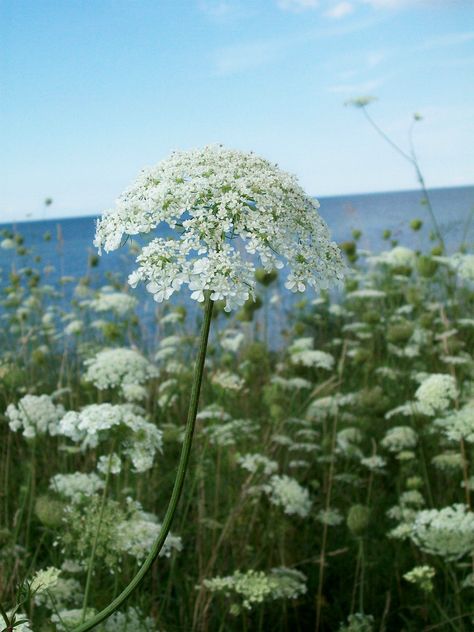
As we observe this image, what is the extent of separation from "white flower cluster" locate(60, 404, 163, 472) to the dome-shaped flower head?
0.62m

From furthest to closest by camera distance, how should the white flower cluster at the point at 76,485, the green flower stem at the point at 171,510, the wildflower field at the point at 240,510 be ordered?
the white flower cluster at the point at 76,485, the wildflower field at the point at 240,510, the green flower stem at the point at 171,510

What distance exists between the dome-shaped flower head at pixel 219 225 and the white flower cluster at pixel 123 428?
62 centimetres

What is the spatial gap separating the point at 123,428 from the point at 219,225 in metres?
0.89

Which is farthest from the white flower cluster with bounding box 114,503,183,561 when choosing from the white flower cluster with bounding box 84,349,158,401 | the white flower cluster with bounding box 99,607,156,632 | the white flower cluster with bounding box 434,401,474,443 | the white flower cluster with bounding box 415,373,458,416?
the white flower cluster with bounding box 415,373,458,416

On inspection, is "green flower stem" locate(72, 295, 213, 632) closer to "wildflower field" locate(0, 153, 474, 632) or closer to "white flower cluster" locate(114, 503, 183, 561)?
"wildflower field" locate(0, 153, 474, 632)

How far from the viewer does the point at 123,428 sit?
7.05 feet

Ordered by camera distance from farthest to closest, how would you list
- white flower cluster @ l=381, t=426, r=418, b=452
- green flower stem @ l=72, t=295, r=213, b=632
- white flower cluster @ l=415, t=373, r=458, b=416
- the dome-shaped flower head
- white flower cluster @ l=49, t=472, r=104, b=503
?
white flower cluster @ l=381, t=426, r=418, b=452 < white flower cluster @ l=415, t=373, r=458, b=416 < white flower cluster @ l=49, t=472, r=104, b=503 < the dome-shaped flower head < green flower stem @ l=72, t=295, r=213, b=632

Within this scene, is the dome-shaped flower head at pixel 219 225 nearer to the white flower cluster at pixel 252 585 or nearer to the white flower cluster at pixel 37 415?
the white flower cluster at pixel 252 585

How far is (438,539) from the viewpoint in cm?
242

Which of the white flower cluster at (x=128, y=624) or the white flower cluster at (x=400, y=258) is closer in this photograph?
the white flower cluster at (x=128, y=624)

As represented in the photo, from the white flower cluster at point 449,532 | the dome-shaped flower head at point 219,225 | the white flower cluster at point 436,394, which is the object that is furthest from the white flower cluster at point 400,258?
the dome-shaped flower head at point 219,225

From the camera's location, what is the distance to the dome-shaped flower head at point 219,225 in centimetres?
142

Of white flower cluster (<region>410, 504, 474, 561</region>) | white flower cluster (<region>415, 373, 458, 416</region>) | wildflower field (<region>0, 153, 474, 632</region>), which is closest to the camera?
wildflower field (<region>0, 153, 474, 632</region>)

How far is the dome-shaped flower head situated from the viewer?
1.42 meters
